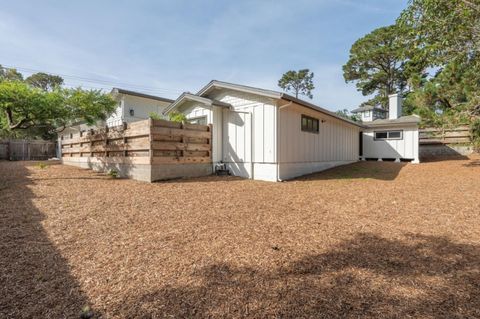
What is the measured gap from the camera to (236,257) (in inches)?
121

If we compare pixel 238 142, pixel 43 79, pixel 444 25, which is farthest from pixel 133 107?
pixel 43 79

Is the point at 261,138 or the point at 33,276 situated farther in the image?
the point at 261,138

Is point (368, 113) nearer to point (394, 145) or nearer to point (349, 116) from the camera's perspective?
point (394, 145)

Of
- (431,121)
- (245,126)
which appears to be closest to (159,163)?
(245,126)

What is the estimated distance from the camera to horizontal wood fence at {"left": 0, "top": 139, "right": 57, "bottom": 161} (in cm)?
2081

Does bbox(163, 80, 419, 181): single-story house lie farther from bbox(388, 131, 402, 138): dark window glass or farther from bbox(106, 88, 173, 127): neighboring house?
bbox(106, 88, 173, 127): neighboring house

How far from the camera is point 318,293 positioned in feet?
7.64

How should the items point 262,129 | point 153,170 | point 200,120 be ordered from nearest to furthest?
point 153,170
point 262,129
point 200,120

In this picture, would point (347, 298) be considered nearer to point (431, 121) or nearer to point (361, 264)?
point (361, 264)

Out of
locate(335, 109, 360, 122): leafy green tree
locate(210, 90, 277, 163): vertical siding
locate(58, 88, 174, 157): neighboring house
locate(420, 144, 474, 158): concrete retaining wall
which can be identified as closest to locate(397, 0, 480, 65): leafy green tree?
locate(210, 90, 277, 163): vertical siding

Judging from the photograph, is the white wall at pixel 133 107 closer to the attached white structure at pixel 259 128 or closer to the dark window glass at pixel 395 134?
the attached white structure at pixel 259 128

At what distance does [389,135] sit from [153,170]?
15.7 meters

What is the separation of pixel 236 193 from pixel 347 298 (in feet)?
15.5

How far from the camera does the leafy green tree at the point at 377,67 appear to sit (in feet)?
91.6
